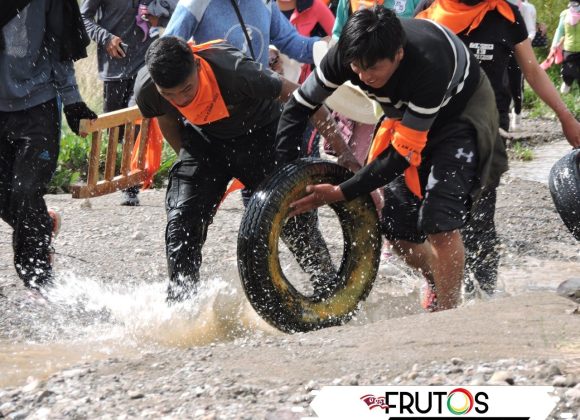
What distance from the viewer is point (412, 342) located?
14.2 ft

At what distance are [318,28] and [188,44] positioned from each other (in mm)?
3296

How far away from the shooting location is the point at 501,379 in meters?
3.72

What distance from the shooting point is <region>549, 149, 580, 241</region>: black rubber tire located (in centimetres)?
604

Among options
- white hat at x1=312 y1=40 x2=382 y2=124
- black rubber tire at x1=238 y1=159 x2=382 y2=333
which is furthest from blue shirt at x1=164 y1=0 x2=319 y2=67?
black rubber tire at x1=238 y1=159 x2=382 y2=333

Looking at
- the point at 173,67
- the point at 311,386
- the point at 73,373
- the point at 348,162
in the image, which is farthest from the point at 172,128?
the point at 311,386

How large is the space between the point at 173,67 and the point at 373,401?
81.7 inches

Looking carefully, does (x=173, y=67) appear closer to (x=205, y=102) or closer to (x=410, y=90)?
(x=205, y=102)

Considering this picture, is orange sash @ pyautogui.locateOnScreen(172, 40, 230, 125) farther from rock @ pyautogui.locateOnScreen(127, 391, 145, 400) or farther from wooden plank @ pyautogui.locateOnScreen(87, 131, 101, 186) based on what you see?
wooden plank @ pyautogui.locateOnScreen(87, 131, 101, 186)

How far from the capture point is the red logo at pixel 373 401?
3668mm

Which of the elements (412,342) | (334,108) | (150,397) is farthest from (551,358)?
(334,108)

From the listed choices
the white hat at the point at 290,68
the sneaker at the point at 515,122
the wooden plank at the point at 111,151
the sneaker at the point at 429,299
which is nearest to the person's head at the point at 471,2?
the sneaker at the point at 429,299

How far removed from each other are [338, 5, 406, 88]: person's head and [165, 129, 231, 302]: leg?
1.23 m

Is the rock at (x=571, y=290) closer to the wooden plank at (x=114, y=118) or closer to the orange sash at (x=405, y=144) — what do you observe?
the orange sash at (x=405, y=144)

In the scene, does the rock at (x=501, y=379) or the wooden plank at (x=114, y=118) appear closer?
the rock at (x=501, y=379)
